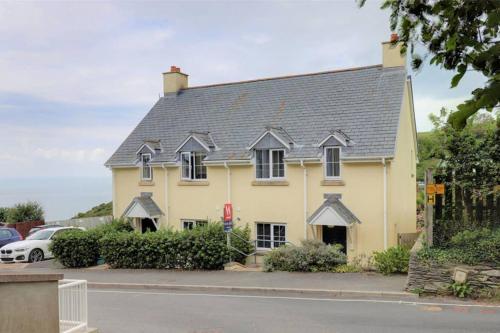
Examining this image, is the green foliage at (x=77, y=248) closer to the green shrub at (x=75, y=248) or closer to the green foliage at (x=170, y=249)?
the green shrub at (x=75, y=248)

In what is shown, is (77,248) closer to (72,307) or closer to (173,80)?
(173,80)

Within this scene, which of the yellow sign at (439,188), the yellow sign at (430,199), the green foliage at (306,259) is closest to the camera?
the yellow sign at (439,188)

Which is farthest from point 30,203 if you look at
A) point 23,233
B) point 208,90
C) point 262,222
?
point 262,222

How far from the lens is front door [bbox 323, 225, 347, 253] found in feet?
65.7

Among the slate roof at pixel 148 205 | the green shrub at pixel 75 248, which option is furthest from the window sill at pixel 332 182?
the green shrub at pixel 75 248

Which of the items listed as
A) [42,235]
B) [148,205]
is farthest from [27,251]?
[148,205]

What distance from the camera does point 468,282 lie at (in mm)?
12133

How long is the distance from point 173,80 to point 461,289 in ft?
70.0

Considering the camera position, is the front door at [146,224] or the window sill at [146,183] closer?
the window sill at [146,183]

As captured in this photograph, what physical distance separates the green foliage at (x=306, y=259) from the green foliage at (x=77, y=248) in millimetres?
8318

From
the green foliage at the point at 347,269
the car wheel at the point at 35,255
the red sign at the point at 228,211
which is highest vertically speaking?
the red sign at the point at 228,211

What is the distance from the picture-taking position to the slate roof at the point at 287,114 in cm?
2014

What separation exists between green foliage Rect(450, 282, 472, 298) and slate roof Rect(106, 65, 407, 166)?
7180 mm

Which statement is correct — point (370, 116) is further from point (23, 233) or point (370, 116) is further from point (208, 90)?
point (23, 233)
